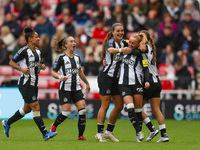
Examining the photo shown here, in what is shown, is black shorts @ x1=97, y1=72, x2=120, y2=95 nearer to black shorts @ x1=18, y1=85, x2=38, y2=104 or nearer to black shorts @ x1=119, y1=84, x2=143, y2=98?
black shorts @ x1=119, y1=84, x2=143, y2=98

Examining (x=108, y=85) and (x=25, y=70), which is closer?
(x=25, y=70)

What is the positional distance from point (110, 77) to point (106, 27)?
9462 millimetres

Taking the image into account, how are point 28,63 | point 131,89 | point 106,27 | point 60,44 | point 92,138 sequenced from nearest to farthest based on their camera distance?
1. point 131,89
2. point 28,63
3. point 60,44
4. point 92,138
5. point 106,27

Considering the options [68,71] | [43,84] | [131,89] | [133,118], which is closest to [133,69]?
[131,89]

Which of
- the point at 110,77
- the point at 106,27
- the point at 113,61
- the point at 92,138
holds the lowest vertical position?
the point at 92,138

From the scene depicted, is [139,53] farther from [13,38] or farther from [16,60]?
[13,38]

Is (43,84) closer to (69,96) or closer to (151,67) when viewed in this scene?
(69,96)

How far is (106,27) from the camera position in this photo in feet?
63.7

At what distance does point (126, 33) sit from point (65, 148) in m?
11.0

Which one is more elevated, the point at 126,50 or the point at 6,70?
the point at 126,50

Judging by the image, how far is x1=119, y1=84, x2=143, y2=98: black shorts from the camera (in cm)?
969

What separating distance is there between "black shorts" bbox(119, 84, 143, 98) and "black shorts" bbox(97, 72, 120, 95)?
387mm

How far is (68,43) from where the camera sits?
1032 centimetres

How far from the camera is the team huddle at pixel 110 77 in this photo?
978cm
